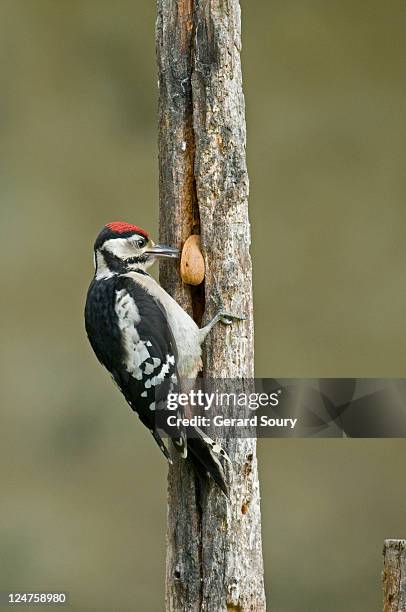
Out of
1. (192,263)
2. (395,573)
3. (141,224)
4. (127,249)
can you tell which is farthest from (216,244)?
(141,224)

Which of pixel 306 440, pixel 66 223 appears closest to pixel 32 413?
pixel 66 223

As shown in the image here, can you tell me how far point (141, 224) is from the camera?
172 inches

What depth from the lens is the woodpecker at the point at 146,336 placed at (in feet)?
8.07

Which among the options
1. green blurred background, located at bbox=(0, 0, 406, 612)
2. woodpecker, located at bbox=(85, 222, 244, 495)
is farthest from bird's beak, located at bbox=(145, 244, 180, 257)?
green blurred background, located at bbox=(0, 0, 406, 612)

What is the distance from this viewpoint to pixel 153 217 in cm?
443

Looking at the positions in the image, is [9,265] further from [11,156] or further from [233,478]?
[233,478]

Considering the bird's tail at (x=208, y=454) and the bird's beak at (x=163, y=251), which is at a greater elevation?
the bird's beak at (x=163, y=251)

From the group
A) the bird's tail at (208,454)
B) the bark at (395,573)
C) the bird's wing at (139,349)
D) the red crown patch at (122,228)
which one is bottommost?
the bark at (395,573)

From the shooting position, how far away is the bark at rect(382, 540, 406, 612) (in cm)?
231

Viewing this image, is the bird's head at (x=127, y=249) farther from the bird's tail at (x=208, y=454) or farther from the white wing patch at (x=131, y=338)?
the bird's tail at (x=208, y=454)

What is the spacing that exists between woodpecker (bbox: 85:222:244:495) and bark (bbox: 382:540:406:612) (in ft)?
1.28

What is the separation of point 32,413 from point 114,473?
0.40 meters

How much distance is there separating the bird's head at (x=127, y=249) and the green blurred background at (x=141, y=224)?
1.78 metres

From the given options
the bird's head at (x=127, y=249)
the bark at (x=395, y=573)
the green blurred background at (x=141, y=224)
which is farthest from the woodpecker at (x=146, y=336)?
the green blurred background at (x=141, y=224)
